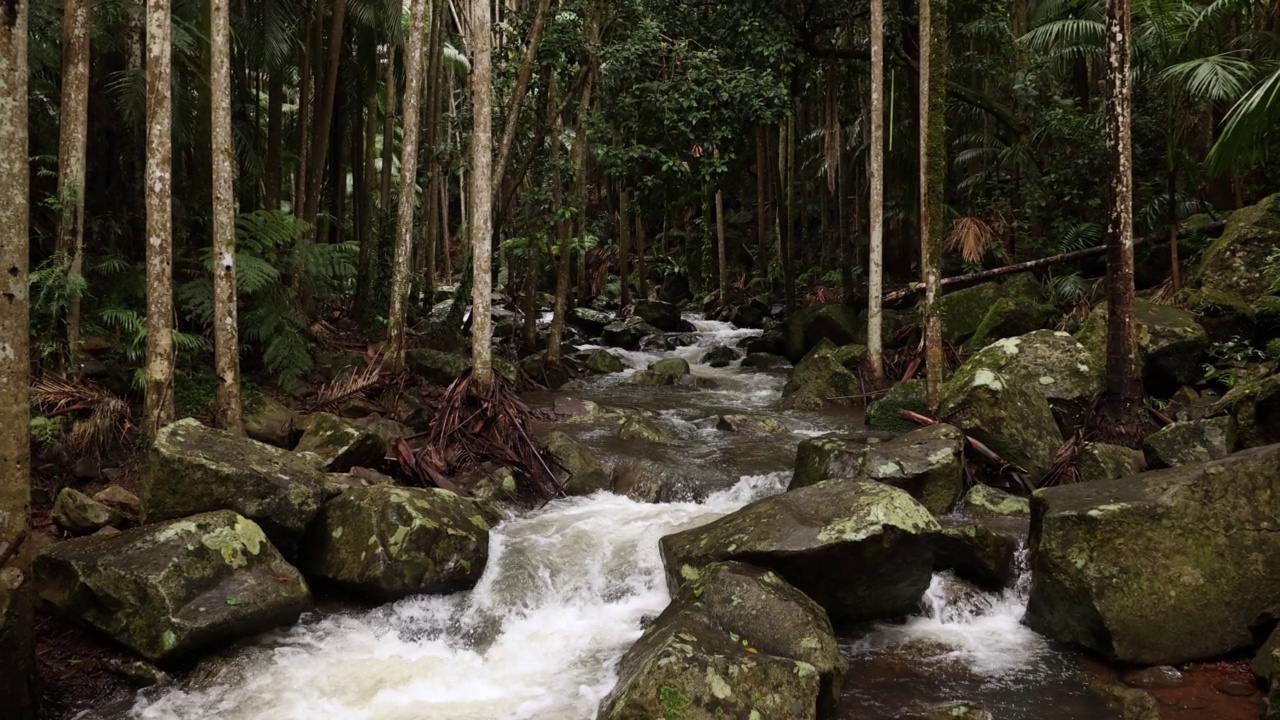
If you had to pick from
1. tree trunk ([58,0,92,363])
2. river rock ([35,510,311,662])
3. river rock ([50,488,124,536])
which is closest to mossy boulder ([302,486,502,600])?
river rock ([35,510,311,662])

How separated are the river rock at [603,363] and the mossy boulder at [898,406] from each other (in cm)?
743

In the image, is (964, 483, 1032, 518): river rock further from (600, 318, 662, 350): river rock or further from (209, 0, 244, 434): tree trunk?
(600, 318, 662, 350): river rock

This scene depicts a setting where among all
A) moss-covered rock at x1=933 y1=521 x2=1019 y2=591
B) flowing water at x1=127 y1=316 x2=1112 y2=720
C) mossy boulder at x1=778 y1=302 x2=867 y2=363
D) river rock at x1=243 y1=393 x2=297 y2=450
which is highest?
mossy boulder at x1=778 y1=302 x2=867 y2=363

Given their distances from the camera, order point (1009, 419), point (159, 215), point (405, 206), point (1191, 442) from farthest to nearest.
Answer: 1. point (405, 206)
2. point (1009, 419)
3. point (1191, 442)
4. point (159, 215)

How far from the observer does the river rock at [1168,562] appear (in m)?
5.97

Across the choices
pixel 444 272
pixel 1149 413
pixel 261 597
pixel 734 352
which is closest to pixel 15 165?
pixel 261 597

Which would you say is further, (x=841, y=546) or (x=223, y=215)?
(x=223, y=215)

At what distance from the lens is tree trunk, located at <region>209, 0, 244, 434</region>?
845 cm

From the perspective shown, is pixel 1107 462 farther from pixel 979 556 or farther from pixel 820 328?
pixel 820 328

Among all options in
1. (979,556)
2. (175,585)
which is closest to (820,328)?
(979,556)

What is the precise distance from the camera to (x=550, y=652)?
6.81 metres

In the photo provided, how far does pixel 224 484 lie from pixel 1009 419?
8056 mm

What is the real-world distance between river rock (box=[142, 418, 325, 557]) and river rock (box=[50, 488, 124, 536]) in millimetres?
555

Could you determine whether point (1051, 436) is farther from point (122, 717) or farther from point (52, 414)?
point (52, 414)
